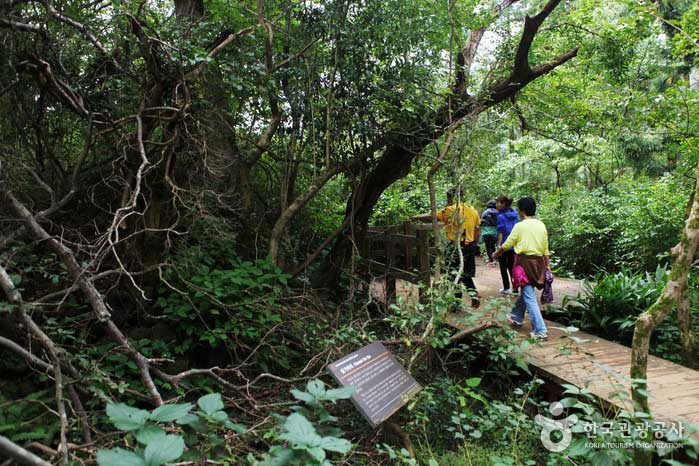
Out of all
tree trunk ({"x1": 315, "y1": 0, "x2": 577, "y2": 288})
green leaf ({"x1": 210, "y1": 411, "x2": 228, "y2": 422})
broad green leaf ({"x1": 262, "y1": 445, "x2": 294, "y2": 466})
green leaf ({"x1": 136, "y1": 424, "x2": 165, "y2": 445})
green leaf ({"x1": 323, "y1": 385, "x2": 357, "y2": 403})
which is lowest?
broad green leaf ({"x1": 262, "y1": 445, "x2": 294, "y2": 466})

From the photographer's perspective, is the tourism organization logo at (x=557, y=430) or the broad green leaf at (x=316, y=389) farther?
the tourism organization logo at (x=557, y=430)

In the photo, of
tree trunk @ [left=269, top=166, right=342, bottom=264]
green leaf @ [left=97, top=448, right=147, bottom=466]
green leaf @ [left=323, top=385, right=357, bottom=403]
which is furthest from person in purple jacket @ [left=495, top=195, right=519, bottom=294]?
green leaf @ [left=97, top=448, right=147, bottom=466]

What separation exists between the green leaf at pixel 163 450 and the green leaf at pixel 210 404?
36 cm

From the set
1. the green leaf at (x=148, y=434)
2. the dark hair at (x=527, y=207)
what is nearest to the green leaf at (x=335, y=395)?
the green leaf at (x=148, y=434)

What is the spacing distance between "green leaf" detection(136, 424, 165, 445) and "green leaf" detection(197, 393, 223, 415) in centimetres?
25

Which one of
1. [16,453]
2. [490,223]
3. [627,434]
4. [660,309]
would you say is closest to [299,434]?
[16,453]

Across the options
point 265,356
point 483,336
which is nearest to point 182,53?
point 265,356

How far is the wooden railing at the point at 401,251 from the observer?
19.4 ft

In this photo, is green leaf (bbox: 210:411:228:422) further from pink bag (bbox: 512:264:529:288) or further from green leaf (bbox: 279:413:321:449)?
pink bag (bbox: 512:264:529:288)

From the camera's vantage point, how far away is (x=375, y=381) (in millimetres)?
3266

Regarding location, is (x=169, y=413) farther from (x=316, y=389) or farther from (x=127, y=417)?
(x=316, y=389)

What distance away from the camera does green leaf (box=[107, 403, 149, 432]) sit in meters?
1.55

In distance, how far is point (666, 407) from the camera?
142 inches

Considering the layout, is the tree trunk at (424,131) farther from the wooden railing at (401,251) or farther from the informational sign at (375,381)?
the informational sign at (375,381)
